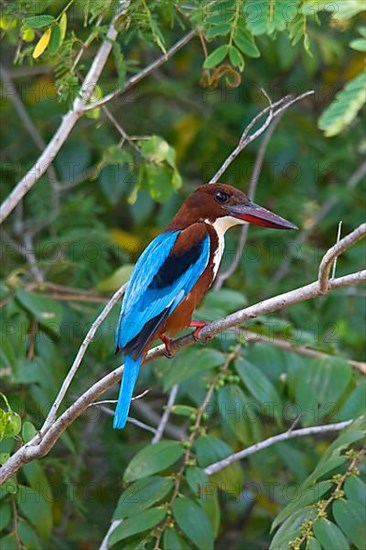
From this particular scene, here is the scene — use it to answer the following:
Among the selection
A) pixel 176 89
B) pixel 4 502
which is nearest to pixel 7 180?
pixel 176 89

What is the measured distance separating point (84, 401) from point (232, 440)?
4.86 feet

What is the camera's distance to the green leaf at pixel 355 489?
3043 mm

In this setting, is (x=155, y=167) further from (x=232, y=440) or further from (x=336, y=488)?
(x=336, y=488)

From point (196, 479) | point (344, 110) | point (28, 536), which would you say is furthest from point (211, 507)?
point (344, 110)

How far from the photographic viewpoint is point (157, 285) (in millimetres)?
3361

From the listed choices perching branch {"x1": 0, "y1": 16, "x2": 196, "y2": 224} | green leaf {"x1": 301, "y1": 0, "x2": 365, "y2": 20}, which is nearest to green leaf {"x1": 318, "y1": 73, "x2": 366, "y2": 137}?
green leaf {"x1": 301, "y1": 0, "x2": 365, "y2": 20}

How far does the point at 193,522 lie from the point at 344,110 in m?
1.30

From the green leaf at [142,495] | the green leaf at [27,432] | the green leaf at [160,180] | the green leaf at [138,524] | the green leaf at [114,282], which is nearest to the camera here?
the green leaf at [27,432]

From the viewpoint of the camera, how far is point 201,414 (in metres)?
3.59

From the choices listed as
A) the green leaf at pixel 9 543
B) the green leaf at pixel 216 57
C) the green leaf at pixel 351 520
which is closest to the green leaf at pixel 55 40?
the green leaf at pixel 216 57

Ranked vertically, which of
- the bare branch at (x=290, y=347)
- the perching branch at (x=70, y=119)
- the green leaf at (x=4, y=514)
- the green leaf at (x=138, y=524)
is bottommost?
the bare branch at (x=290, y=347)

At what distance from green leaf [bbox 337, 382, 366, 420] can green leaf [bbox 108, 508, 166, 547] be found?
2.20 feet

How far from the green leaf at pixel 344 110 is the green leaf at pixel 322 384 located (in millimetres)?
1041

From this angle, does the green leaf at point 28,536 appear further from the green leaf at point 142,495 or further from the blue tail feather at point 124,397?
the blue tail feather at point 124,397
